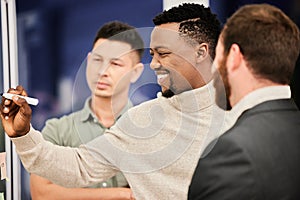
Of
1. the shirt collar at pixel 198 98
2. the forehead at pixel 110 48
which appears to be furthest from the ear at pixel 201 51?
the forehead at pixel 110 48

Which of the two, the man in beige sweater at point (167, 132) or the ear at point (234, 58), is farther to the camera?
the man in beige sweater at point (167, 132)

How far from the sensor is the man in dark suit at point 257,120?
41.2 inches

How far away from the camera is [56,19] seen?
86.2 inches

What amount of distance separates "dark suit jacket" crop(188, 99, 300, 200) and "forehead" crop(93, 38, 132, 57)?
0.99 meters

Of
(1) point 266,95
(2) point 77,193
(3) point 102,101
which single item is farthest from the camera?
(3) point 102,101

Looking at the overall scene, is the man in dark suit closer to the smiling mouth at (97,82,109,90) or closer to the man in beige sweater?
the man in beige sweater

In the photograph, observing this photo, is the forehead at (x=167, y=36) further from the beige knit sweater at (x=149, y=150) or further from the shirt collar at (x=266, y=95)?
the shirt collar at (x=266, y=95)

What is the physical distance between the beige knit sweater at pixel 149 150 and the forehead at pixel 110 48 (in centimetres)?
38

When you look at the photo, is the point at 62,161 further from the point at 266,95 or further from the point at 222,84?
the point at 266,95

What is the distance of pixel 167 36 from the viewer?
1.67m

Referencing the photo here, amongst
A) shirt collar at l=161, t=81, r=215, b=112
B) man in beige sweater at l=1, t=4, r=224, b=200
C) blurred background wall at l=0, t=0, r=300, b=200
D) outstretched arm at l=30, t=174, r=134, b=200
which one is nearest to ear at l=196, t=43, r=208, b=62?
man in beige sweater at l=1, t=4, r=224, b=200

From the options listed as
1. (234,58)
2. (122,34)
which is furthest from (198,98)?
(122,34)

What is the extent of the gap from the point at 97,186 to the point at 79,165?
1.12 feet

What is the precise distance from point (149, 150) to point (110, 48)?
60cm
